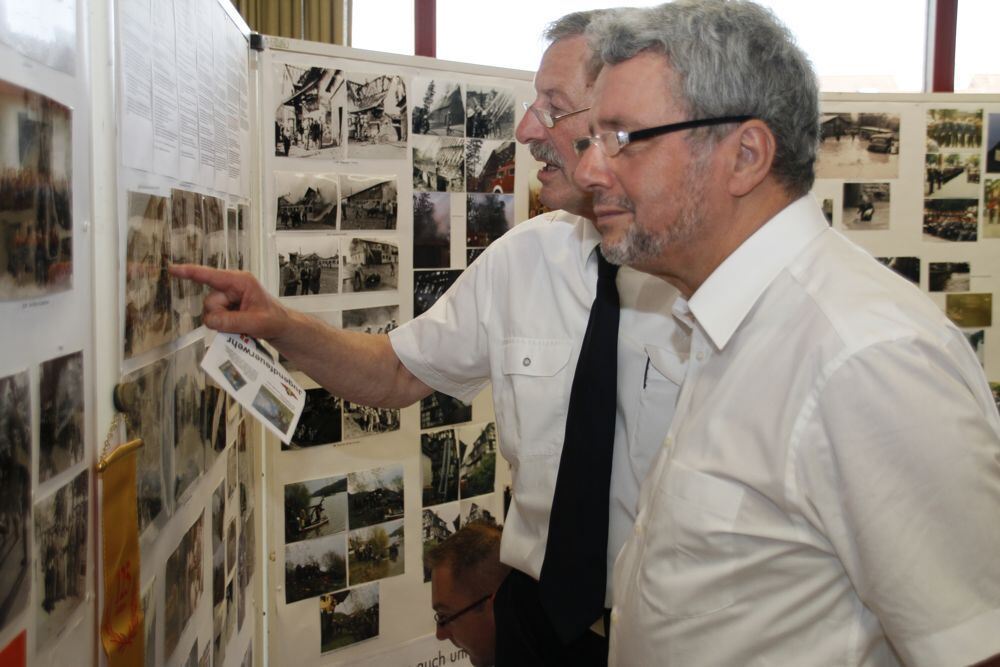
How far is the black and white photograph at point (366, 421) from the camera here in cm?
220

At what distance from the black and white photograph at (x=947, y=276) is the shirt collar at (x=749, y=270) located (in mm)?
2042

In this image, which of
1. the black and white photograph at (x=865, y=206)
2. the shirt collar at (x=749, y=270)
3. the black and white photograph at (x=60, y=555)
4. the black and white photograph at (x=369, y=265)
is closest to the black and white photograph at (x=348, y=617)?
the black and white photograph at (x=369, y=265)

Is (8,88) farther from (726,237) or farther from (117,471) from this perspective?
(726,237)

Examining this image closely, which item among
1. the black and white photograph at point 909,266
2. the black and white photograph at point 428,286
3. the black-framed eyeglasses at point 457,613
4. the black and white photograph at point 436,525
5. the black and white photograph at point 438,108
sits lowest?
the black-framed eyeglasses at point 457,613

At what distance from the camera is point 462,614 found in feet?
6.69

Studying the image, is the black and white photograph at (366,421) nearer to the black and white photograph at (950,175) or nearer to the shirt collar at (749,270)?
the shirt collar at (749,270)

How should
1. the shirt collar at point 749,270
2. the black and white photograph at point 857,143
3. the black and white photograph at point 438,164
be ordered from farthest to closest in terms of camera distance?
the black and white photograph at point 857,143
the black and white photograph at point 438,164
the shirt collar at point 749,270

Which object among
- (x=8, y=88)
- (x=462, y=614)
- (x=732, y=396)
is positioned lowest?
(x=462, y=614)

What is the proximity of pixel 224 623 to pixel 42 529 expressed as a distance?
0.99 metres

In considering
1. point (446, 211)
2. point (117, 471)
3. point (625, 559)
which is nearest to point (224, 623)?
point (117, 471)

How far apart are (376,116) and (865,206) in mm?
1789

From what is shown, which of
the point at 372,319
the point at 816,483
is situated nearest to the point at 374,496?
the point at 372,319

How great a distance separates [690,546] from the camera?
109 cm

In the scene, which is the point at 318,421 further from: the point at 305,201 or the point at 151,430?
the point at 151,430
